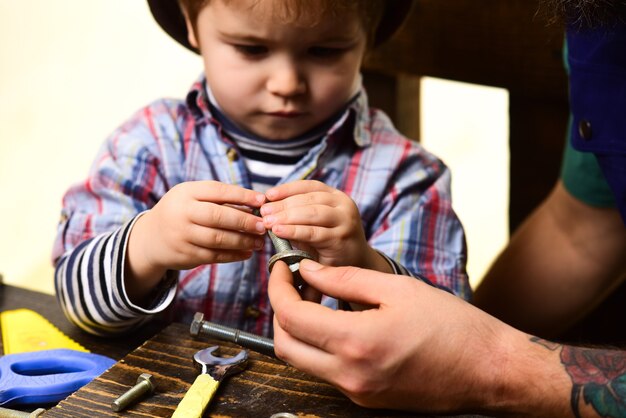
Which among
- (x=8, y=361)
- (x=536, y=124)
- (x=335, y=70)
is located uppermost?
(x=335, y=70)

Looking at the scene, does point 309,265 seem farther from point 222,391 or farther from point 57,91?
point 57,91

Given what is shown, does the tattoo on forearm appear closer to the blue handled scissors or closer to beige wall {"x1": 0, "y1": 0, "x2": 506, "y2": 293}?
the blue handled scissors

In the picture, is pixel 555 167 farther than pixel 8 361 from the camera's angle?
Yes

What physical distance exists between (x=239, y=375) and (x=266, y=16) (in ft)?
1.52

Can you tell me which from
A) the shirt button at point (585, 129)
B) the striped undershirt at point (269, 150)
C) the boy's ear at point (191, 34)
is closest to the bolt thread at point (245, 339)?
the striped undershirt at point (269, 150)

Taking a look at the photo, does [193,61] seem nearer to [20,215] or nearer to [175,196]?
[20,215]

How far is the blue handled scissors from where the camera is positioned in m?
0.87

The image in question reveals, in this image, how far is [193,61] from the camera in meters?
3.92

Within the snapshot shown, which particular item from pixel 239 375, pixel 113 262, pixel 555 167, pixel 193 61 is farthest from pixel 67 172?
pixel 239 375

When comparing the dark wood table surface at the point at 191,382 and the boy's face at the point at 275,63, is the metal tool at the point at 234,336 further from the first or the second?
the boy's face at the point at 275,63

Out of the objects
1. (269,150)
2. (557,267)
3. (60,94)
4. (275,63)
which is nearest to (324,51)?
(275,63)

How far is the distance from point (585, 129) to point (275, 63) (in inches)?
18.4

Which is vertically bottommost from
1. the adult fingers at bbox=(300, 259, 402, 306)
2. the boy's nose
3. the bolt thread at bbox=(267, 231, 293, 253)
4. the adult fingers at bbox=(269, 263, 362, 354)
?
the adult fingers at bbox=(269, 263, 362, 354)

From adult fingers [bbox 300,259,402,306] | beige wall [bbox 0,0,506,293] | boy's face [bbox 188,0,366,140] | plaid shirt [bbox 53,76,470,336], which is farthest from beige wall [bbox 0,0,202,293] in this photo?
adult fingers [bbox 300,259,402,306]
